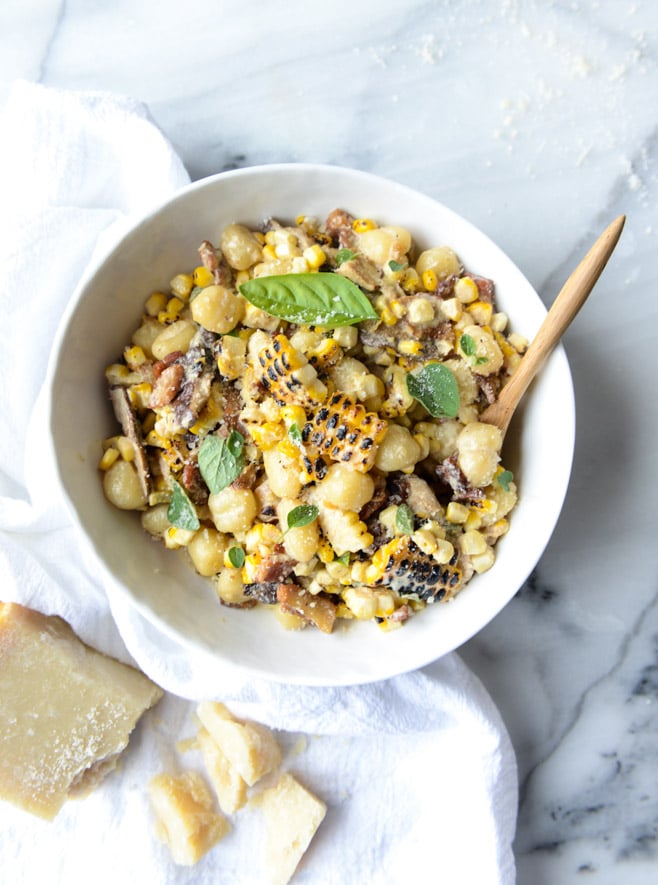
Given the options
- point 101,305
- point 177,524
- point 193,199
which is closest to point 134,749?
point 177,524

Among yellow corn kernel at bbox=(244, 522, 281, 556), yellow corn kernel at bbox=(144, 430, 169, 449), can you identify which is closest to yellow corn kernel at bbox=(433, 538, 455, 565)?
yellow corn kernel at bbox=(244, 522, 281, 556)

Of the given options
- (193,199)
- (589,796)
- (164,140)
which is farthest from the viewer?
(589,796)

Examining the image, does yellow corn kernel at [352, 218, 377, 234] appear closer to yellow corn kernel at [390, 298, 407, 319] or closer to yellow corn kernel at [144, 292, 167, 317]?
yellow corn kernel at [390, 298, 407, 319]

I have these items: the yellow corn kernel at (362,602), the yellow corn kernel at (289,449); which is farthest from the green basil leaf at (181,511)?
the yellow corn kernel at (362,602)

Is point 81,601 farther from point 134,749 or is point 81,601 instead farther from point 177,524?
point 177,524

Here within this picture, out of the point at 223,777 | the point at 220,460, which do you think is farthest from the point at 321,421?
the point at 223,777

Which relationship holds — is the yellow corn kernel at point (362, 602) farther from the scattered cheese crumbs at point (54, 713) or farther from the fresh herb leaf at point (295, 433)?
the scattered cheese crumbs at point (54, 713)
